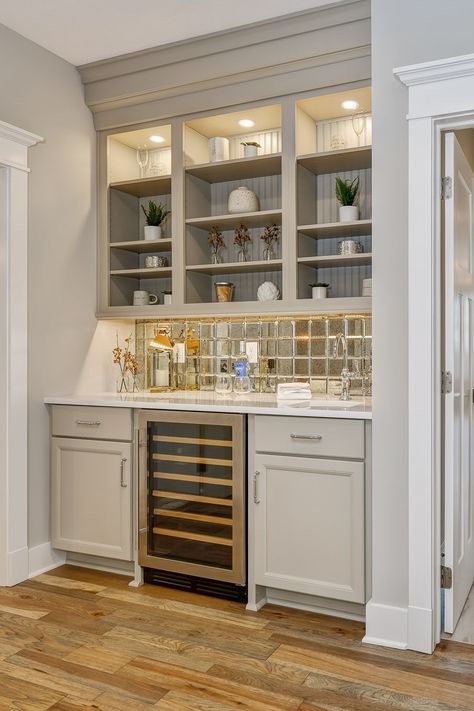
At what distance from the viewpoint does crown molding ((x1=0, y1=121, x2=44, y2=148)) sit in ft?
10.5

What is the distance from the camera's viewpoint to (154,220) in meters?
4.01

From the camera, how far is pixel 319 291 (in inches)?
136

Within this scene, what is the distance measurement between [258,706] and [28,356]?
2072 mm

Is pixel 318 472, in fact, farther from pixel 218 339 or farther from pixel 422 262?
pixel 218 339

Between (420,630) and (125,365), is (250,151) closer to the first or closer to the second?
(125,365)

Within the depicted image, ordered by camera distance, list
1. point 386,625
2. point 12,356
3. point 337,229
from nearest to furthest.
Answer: point 386,625
point 12,356
point 337,229

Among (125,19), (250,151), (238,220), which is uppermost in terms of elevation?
(125,19)

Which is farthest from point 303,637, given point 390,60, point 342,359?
point 390,60

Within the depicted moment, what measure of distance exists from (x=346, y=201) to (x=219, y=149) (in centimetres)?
83

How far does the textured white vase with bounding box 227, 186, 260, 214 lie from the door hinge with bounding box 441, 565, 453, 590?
2.12 metres

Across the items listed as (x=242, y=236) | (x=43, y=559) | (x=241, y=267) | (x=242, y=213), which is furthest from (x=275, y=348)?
(x=43, y=559)

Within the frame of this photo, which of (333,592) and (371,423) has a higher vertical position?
(371,423)

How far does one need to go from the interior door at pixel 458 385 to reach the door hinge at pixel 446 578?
0.6 inches

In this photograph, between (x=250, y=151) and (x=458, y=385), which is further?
(x=250, y=151)
